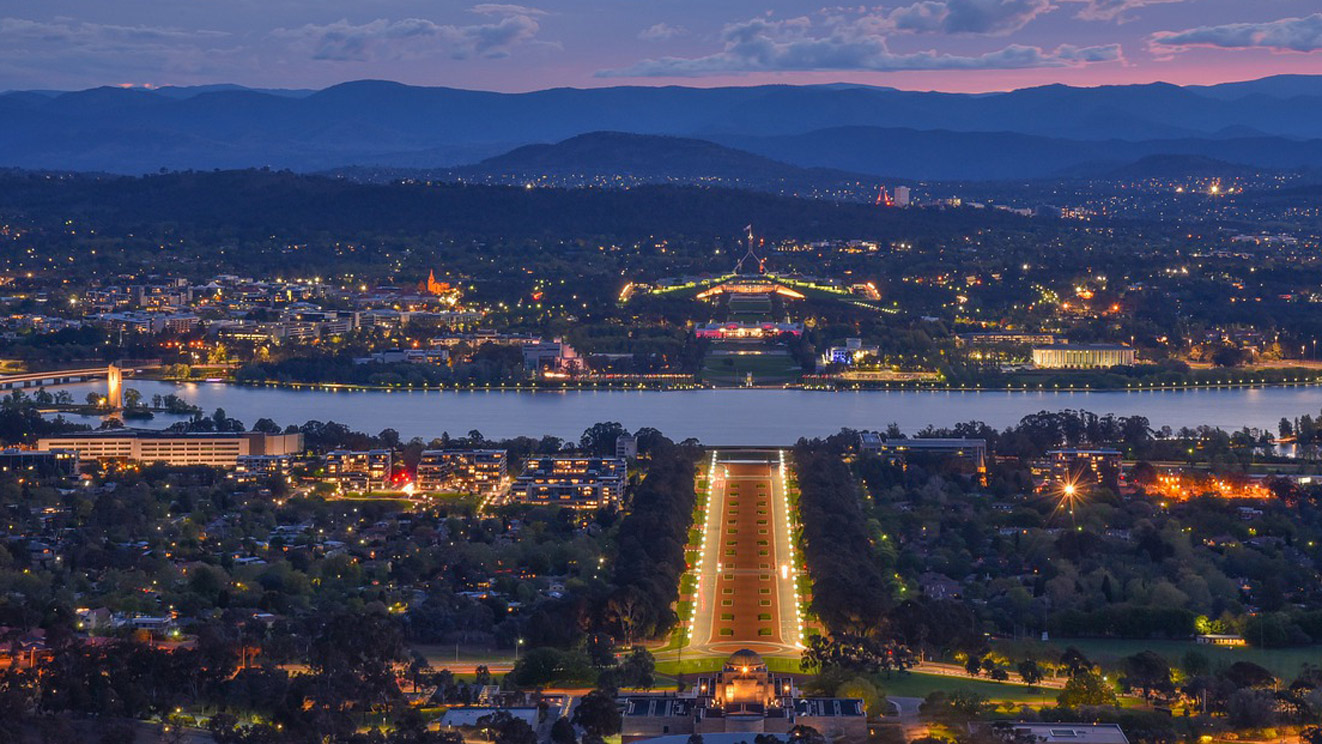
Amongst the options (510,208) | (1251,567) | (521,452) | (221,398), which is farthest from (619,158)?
(1251,567)

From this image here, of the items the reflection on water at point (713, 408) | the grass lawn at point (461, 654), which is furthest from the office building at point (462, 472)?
the grass lawn at point (461, 654)

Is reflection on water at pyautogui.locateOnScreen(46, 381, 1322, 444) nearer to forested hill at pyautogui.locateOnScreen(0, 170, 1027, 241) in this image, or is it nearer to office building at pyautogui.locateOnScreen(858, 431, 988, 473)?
office building at pyautogui.locateOnScreen(858, 431, 988, 473)

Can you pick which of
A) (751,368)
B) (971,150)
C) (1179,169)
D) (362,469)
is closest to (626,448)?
(362,469)

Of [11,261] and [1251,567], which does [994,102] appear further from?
[1251,567]

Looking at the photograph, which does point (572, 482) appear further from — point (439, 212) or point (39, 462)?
point (439, 212)

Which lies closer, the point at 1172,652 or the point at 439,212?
the point at 1172,652

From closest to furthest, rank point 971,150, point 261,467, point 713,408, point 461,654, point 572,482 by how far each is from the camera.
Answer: point 461,654
point 572,482
point 261,467
point 713,408
point 971,150

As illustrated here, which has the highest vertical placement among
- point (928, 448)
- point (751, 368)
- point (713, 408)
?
point (751, 368)
